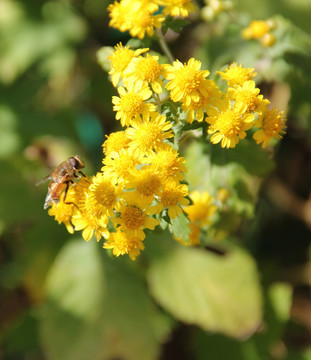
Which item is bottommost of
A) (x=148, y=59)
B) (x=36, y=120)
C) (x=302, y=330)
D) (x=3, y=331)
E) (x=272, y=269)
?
(x=3, y=331)

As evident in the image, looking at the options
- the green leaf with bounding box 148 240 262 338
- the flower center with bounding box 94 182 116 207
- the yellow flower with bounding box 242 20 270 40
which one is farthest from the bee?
the green leaf with bounding box 148 240 262 338

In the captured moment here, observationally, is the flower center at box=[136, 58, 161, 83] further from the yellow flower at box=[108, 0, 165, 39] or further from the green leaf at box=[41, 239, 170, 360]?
the green leaf at box=[41, 239, 170, 360]

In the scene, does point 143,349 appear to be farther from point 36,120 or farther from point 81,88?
point 81,88

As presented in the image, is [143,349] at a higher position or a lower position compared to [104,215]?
lower

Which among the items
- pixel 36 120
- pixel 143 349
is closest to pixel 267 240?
pixel 143 349

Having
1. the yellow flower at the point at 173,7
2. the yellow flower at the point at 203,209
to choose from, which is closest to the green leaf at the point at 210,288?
the yellow flower at the point at 203,209

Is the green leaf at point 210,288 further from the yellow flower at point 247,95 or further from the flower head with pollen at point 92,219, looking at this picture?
the yellow flower at point 247,95
